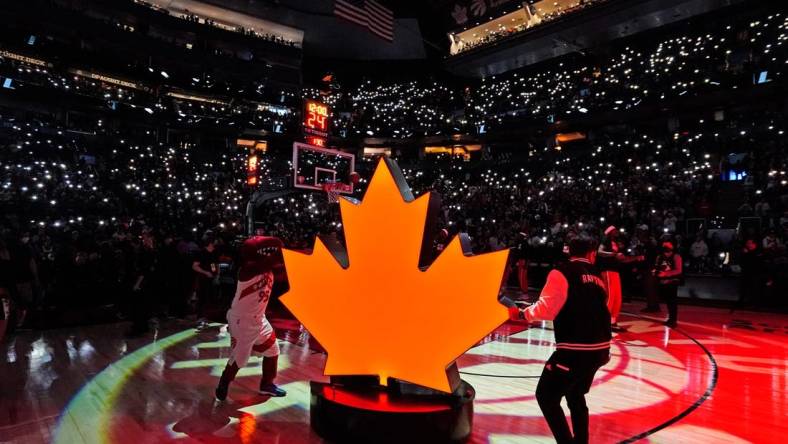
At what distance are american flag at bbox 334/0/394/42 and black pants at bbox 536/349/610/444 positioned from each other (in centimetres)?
1165

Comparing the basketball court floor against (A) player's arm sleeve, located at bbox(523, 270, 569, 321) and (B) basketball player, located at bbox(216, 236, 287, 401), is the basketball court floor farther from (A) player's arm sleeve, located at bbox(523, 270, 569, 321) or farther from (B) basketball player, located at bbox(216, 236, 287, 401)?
(A) player's arm sleeve, located at bbox(523, 270, 569, 321)

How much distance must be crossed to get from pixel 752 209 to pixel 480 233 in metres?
7.83

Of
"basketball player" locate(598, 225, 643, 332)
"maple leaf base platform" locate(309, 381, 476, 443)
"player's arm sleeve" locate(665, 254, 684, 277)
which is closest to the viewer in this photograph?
"maple leaf base platform" locate(309, 381, 476, 443)

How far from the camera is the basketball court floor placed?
10.8ft

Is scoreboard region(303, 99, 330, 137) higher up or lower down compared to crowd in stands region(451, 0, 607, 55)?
lower down

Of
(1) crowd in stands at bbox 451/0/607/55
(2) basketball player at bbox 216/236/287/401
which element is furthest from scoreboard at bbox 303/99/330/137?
(1) crowd in stands at bbox 451/0/607/55

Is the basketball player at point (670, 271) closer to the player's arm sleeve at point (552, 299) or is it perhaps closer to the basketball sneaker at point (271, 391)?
the player's arm sleeve at point (552, 299)

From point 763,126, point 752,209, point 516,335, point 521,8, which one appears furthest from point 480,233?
point 521,8

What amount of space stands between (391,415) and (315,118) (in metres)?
10.1

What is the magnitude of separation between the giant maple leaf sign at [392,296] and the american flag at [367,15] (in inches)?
411

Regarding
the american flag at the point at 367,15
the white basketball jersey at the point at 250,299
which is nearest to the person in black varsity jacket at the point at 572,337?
the white basketball jersey at the point at 250,299

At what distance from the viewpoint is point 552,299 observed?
8.54ft

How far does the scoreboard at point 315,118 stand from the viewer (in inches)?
457

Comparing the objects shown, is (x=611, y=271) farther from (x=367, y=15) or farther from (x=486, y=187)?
(x=486, y=187)
